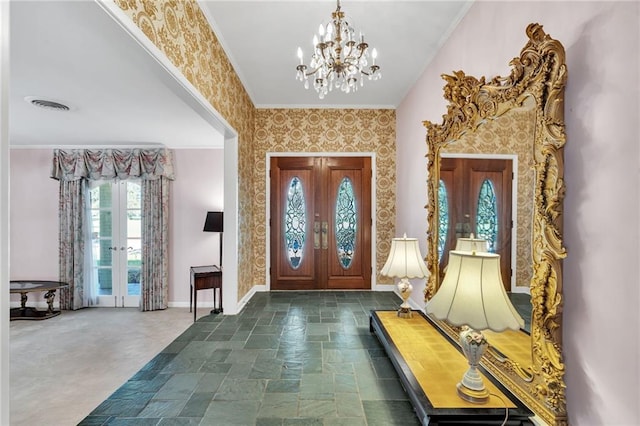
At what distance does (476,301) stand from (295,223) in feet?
11.4

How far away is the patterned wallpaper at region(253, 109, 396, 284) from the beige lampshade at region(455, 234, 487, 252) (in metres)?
2.34

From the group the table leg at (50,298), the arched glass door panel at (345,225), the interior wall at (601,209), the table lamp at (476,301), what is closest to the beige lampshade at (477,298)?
the table lamp at (476,301)

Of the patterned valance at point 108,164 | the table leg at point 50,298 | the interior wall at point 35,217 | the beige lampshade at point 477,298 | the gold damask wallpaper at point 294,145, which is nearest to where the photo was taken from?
the beige lampshade at point 477,298

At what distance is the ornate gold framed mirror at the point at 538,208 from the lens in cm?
135

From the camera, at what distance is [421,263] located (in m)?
2.56

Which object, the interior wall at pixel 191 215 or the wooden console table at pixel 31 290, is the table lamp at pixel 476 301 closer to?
the interior wall at pixel 191 215

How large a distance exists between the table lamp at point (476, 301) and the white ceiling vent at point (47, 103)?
4459 mm

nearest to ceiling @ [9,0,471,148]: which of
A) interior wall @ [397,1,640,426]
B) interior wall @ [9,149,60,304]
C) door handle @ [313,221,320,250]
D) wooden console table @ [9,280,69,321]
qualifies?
Result: interior wall @ [9,149,60,304]

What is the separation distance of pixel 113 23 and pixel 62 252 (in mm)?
5426

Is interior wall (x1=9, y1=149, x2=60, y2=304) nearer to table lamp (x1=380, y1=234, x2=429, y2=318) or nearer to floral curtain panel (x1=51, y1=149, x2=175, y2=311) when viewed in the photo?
floral curtain panel (x1=51, y1=149, x2=175, y2=311)

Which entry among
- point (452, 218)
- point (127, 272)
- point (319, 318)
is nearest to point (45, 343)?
point (127, 272)

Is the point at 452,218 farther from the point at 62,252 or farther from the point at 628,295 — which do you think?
the point at 62,252

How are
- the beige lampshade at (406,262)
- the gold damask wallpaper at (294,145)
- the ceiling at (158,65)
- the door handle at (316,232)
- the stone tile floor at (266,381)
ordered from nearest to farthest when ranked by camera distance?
the stone tile floor at (266,381) → the ceiling at (158,65) → the beige lampshade at (406,262) → the gold damask wallpaper at (294,145) → the door handle at (316,232)

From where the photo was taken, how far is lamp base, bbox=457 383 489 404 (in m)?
1.41
